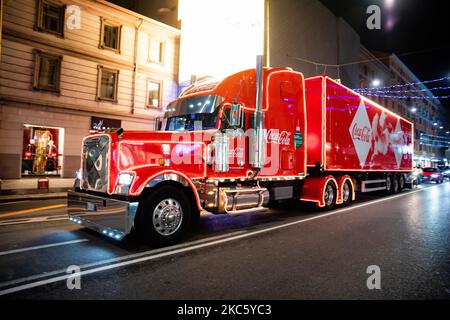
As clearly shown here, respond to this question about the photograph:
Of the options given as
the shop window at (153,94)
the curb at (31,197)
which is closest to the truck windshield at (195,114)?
the curb at (31,197)

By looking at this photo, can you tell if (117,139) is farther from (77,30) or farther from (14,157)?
(77,30)

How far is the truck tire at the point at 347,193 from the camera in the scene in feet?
35.1

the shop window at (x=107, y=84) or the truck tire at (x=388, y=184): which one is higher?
the shop window at (x=107, y=84)

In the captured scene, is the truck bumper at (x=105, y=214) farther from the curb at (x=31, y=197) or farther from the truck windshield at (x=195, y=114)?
the curb at (x=31, y=197)

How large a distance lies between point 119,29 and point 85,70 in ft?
11.7

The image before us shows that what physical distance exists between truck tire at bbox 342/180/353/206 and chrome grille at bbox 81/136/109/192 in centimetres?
835

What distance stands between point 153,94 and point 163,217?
54.1 feet

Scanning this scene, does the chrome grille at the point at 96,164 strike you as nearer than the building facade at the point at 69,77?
Yes

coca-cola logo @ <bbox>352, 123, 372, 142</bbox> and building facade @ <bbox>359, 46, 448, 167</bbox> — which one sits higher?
building facade @ <bbox>359, 46, 448, 167</bbox>

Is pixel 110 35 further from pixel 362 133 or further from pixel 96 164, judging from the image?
pixel 362 133

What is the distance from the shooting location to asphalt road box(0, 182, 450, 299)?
343 cm

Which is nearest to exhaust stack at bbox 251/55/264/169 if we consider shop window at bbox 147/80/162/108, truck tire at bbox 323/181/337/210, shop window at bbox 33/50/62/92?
truck tire at bbox 323/181/337/210

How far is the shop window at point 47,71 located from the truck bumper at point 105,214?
12744mm

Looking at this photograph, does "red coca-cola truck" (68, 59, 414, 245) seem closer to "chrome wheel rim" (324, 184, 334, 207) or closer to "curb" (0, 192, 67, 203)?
"chrome wheel rim" (324, 184, 334, 207)
